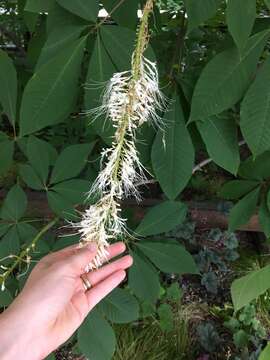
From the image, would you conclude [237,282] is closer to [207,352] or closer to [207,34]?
[207,34]

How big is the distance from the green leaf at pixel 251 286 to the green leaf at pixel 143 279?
0.29 meters

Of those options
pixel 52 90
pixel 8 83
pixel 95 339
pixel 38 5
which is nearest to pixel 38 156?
pixel 8 83

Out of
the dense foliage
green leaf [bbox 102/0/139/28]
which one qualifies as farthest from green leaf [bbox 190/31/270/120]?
green leaf [bbox 102/0/139/28]

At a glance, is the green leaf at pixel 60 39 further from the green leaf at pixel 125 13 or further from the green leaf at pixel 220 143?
the green leaf at pixel 220 143

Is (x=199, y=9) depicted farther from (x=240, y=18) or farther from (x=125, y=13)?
(x=125, y=13)

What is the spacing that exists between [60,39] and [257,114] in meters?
0.46

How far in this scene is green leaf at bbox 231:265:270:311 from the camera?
42.4 inches

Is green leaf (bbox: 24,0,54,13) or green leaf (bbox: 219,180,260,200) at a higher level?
green leaf (bbox: 24,0,54,13)

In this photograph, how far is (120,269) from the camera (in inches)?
43.1

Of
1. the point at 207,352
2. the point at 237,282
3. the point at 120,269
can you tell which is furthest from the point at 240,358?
the point at 120,269

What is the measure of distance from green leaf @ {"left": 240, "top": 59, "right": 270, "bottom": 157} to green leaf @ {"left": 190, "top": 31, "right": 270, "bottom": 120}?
3 cm

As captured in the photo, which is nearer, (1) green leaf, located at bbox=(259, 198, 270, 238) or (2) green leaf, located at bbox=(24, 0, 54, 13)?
(2) green leaf, located at bbox=(24, 0, 54, 13)

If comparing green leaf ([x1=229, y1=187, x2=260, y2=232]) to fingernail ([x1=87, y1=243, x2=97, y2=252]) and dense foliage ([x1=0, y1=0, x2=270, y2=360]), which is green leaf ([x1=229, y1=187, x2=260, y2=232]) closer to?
dense foliage ([x1=0, y1=0, x2=270, y2=360])

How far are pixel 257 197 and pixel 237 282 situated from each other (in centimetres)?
38
